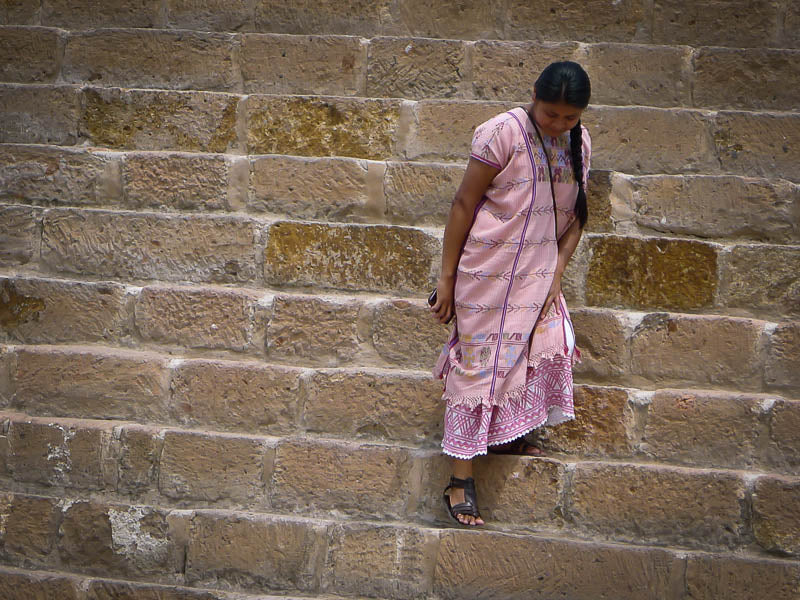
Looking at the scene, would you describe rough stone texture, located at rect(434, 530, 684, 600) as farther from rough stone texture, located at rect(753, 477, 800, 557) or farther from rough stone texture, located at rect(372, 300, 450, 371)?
rough stone texture, located at rect(372, 300, 450, 371)

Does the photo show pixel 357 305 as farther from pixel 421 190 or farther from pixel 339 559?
pixel 339 559

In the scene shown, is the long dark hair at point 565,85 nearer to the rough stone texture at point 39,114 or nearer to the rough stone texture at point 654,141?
the rough stone texture at point 654,141

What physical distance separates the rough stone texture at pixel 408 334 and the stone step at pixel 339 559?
Answer: 72 cm

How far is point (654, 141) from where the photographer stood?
4.36 m

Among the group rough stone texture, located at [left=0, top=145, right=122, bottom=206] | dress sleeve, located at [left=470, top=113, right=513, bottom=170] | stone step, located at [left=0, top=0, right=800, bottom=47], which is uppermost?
stone step, located at [left=0, top=0, right=800, bottom=47]

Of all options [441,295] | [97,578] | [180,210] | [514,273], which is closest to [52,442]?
[97,578]

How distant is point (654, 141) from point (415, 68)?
3.94 feet

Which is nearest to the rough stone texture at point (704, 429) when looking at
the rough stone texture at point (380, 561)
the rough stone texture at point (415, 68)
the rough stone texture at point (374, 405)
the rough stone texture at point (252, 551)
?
the rough stone texture at point (374, 405)

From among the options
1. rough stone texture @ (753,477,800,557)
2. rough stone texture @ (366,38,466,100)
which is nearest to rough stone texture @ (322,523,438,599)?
rough stone texture @ (753,477,800,557)

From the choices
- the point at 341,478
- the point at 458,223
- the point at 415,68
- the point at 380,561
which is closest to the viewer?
the point at 458,223

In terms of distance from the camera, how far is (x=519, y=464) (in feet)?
12.3

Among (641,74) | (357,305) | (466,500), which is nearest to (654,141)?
(641,74)

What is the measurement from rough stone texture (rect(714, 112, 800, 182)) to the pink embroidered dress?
1.11m

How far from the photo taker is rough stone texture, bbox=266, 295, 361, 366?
4117 mm
